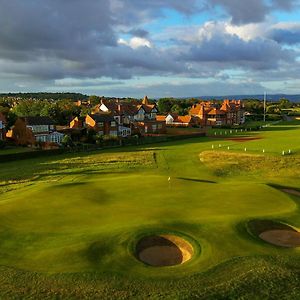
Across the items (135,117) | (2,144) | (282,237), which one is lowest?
(2,144)

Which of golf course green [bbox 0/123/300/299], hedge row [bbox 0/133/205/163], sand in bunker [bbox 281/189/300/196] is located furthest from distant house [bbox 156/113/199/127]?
golf course green [bbox 0/123/300/299]

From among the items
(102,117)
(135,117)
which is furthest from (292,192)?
(135,117)

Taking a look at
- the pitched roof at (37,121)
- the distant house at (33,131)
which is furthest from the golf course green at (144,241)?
the pitched roof at (37,121)

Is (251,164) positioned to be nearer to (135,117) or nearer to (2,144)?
(2,144)

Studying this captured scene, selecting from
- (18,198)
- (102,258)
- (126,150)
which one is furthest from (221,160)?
(102,258)

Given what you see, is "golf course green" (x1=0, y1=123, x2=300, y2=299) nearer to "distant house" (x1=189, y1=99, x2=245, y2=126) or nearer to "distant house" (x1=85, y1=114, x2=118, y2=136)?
"distant house" (x1=85, y1=114, x2=118, y2=136)
